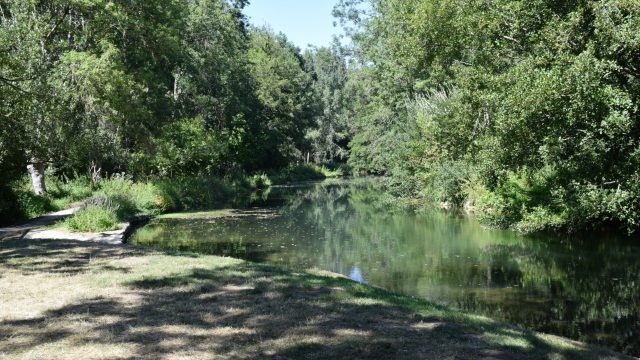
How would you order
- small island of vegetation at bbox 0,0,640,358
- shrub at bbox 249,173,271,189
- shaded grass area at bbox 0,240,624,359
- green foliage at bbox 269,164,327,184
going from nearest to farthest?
1. shaded grass area at bbox 0,240,624,359
2. small island of vegetation at bbox 0,0,640,358
3. shrub at bbox 249,173,271,189
4. green foliage at bbox 269,164,327,184

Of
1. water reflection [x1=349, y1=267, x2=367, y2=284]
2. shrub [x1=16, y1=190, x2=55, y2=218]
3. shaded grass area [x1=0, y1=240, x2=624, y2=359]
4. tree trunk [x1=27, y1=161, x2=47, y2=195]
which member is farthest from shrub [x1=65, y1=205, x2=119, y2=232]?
water reflection [x1=349, y1=267, x2=367, y2=284]

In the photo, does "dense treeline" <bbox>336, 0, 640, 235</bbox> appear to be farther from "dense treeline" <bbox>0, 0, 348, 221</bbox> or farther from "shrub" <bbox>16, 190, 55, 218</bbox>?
"shrub" <bbox>16, 190, 55, 218</bbox>

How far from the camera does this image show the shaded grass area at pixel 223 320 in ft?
18.2

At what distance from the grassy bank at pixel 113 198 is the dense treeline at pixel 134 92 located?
88 cm

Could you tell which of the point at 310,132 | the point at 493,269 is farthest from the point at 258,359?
the point at 310,132

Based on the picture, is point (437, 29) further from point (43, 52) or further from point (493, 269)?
point (43, 52)

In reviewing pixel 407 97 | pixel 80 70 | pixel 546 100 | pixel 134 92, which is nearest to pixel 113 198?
pixel 80 70

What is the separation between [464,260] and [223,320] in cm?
A: 1027

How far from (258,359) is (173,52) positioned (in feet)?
99.7

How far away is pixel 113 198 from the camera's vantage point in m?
23.1

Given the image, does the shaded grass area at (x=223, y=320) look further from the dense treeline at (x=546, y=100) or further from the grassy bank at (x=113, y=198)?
the grassy bank at (x=113, y=198)

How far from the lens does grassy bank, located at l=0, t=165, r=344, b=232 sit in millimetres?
18641

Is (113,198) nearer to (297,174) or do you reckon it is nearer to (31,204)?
(31,204)

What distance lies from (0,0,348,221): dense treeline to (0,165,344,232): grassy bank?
2.90 feet
